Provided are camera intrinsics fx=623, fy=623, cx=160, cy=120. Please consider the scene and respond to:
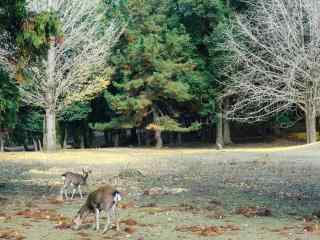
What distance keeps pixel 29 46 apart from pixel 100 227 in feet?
16.6

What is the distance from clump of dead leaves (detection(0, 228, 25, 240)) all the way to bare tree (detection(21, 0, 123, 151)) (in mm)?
27746

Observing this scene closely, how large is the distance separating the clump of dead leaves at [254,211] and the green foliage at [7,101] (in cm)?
542

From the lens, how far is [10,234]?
33.8 ft

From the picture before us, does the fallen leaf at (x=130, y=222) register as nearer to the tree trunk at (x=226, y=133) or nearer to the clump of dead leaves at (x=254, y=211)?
the clump of dead leaves at (x=254, y=211)

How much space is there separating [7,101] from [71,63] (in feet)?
85.3

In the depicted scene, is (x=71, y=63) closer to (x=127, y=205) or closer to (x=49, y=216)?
(x=127, y=205)

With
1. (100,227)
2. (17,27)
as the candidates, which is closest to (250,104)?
(17,27)

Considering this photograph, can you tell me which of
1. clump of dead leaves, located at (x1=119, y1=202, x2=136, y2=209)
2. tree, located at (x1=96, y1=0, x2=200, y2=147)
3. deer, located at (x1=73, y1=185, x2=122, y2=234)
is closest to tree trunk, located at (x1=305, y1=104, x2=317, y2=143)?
tree, located at (x1=96, y1=0, x2=200, y2=147)

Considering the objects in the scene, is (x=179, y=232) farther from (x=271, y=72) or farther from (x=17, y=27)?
(x=271, y=72)

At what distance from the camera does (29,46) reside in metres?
14.0

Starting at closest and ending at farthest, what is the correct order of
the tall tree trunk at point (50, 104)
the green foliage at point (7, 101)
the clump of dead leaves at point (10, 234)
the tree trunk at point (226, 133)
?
the clump of dead leaves at point (10, 234), the green foliage at point (7, 101), the tall tree trunk at point (50, 104), the tree trunk at point (226, 133)

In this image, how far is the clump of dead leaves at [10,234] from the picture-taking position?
1004 cm

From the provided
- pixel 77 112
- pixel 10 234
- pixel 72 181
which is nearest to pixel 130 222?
pixel 10 234

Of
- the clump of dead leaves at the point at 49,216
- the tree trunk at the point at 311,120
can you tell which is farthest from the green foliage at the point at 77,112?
the clump of dead leaves at the point at 49,216
